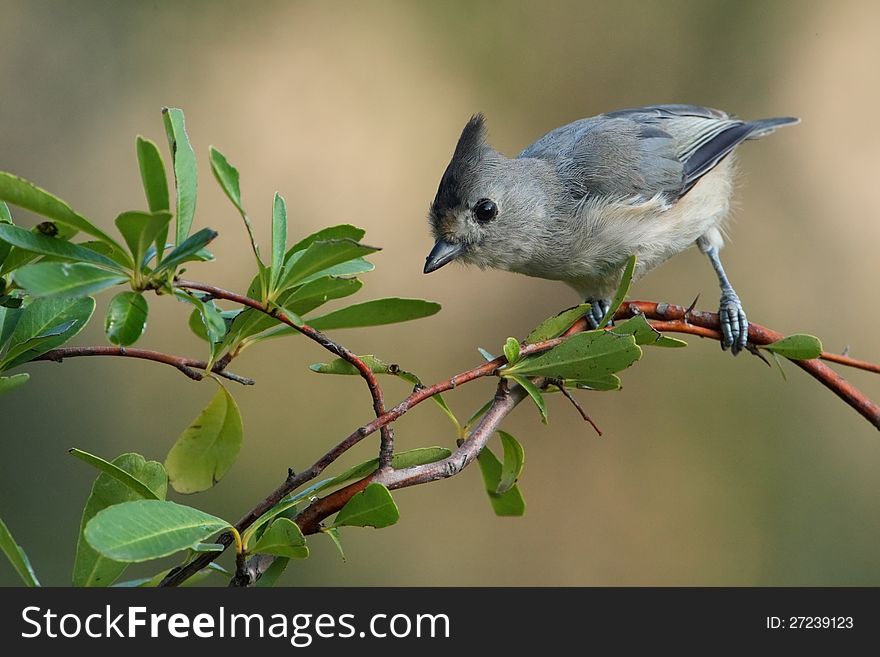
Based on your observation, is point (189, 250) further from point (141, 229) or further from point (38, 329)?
point (38, 329)

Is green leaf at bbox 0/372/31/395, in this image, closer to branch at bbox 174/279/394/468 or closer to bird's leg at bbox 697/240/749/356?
branch at bbox 174/279/394/468

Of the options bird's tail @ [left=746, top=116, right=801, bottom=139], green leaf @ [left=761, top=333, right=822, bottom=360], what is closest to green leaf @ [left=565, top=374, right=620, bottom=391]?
green leaf @ [left=761, top=333, right=822, bottom=360]

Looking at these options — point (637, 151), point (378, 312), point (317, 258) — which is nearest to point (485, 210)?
point (637, 151)

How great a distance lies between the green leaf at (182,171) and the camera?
125 cm

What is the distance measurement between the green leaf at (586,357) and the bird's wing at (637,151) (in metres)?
1.62

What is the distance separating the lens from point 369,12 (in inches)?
192

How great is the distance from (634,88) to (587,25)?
1.49 feet

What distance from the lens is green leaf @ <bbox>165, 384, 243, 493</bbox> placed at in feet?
4.83

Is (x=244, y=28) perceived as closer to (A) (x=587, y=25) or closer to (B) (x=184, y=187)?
(A) (x=587, y=25)

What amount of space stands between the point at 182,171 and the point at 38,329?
319 millimetres

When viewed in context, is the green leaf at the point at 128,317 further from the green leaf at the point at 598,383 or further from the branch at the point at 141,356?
the green leaf at the point at 598,383

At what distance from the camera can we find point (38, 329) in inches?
52.4

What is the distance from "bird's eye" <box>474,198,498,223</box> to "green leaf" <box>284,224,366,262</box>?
148cm

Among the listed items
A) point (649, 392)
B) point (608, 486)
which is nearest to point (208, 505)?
point (608, 486)
